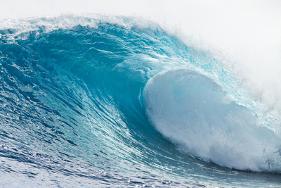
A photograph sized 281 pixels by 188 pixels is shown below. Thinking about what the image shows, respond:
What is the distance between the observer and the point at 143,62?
14094 mm

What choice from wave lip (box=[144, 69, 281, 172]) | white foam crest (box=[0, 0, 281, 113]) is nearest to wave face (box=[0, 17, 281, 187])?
wave lip (box=[144, 69, 281, 172])

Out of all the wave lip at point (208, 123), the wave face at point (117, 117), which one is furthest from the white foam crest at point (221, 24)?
the wave lip at point (208, 123)

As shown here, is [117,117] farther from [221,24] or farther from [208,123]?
[221,24]

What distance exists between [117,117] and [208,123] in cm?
242

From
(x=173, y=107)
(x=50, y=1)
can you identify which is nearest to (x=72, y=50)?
(x=173, y=107)

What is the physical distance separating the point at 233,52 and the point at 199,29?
199 centimetres

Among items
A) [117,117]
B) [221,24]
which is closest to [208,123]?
[117,117]

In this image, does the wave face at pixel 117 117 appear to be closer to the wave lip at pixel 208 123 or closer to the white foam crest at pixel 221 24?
the wave lip at pixel 208 123

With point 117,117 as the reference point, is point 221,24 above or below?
above

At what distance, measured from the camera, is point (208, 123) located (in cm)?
1174

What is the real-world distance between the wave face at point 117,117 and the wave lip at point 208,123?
3 centimetres

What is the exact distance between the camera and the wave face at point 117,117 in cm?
941

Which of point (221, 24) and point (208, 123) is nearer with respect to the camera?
point (208, 123)

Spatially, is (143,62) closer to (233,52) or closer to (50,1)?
(233,52)
